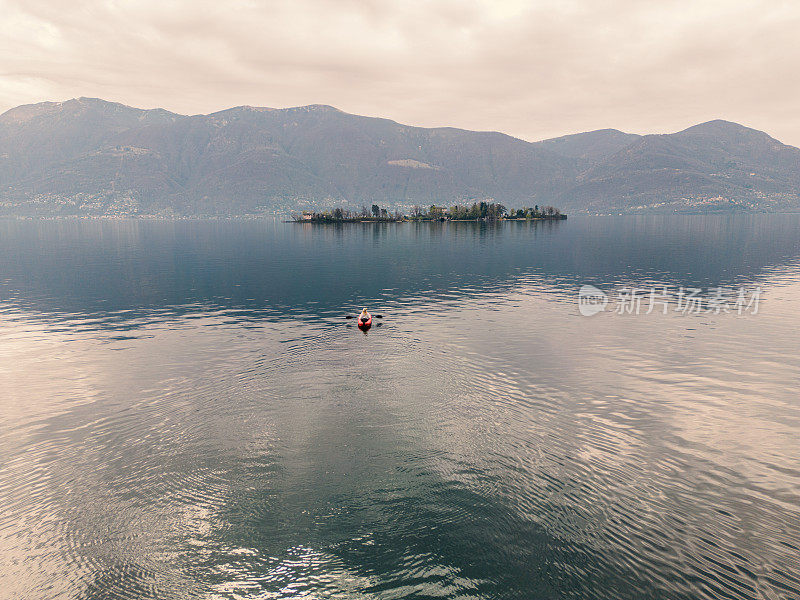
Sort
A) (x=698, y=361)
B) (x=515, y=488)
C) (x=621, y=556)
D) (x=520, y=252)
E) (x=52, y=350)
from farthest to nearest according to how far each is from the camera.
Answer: (x=520, y=252) → (x=52, y=350) → (x=698, y=361) → (x=515, y=488) → (x=621, y=556)

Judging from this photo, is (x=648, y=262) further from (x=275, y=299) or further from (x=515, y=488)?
(x=515, y=488)

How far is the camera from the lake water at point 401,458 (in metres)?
20.4

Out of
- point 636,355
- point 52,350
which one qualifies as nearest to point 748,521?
point 636,355

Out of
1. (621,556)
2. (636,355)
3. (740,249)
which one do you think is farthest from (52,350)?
(740,249)

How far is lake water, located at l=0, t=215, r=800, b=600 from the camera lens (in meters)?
20.4

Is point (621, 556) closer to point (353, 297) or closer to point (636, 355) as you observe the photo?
point (636, 355)

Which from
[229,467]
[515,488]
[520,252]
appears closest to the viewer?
[515,488]

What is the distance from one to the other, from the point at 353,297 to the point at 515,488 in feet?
217

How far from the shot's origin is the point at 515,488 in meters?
26.1

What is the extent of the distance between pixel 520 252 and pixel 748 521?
15716 centimetres

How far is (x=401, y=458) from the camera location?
29359 mm

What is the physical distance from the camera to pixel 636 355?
5138 cm

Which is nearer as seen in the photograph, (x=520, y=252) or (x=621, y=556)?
(x=621, y=556)

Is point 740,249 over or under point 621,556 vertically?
over
